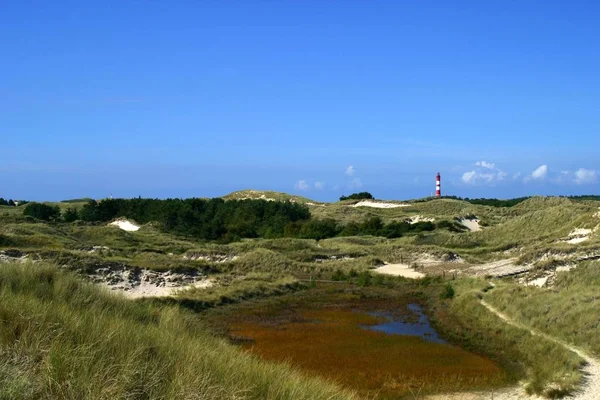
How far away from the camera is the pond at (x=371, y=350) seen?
15396mm

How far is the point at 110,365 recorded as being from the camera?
5.55 meters

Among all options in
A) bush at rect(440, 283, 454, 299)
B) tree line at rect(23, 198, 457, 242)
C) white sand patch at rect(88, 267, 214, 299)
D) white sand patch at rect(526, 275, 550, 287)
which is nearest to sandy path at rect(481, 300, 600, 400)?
bush at rect(440, 283, 454, 299)

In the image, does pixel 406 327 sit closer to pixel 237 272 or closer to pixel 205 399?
pixel 237 272

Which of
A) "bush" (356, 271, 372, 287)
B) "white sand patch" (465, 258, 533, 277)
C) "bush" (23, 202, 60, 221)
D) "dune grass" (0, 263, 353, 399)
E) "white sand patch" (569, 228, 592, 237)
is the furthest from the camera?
"bush" (23, 202, 60, 221)

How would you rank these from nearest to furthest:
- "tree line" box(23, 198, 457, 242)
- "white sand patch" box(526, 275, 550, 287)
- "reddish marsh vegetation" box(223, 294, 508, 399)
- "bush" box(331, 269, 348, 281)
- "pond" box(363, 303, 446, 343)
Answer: "reddish marsh vegetation" box(223, 294, 508, 399)
"pond" box(363, 303, 446, 343)
"white sand patch" box(526, 275, 550, 287)
"bush" box(331, 269, 348, 281)
"tree line" box(23, 198, 457, 242)

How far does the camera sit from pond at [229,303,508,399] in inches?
606

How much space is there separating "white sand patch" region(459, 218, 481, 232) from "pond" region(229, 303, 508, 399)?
51.0 meters

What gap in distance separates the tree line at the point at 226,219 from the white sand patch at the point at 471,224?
25.2 feet

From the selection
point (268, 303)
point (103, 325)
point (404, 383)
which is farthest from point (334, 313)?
point (103, 325)

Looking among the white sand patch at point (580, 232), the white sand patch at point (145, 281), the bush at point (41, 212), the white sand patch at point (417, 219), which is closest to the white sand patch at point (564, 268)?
the white sand patch at point (580, 232)

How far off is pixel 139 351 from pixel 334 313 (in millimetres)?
21980

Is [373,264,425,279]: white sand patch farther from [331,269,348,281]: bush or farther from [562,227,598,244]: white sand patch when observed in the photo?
[562,227,598,244]: white sand patch

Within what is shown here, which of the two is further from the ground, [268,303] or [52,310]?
[52,310]

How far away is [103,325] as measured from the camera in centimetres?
690
